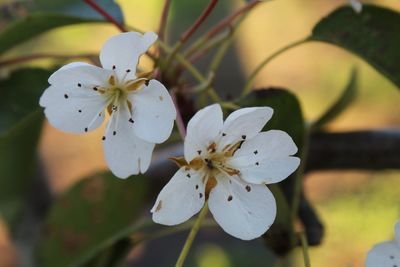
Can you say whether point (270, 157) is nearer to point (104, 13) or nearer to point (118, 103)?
point (118, 103)

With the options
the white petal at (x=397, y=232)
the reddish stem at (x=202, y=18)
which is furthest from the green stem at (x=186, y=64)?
the white petal at (x=397, y=232)

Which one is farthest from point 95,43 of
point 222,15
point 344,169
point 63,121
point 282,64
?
point 63,121

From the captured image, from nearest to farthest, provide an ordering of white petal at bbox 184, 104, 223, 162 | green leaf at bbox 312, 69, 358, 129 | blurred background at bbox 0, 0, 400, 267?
white petal at bbox 184, 104, 223, 162, green leaf at bbox 312, 69, 358, 129, blurred background at bbox 0, 0, 400, 267

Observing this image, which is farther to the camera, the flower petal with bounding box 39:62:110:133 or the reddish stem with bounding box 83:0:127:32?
the reddish stem with bounding box 83:0:127:32

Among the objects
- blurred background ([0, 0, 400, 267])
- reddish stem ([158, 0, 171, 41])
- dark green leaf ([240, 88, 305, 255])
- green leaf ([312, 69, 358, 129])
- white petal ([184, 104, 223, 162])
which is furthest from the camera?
blurred background ([0, 0, 400, 267])

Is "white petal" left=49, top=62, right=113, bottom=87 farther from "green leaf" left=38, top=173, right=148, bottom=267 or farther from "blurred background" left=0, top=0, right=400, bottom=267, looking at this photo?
"blurred background" left=0, top=0, right=400, bottom=267

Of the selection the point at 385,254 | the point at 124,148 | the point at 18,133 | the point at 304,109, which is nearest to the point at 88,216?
the point at 18,133

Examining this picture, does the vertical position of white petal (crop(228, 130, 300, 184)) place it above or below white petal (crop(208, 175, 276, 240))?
above

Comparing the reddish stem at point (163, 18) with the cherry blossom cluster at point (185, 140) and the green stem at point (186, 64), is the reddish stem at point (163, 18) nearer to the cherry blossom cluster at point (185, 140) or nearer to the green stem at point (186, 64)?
the green stem at point (186, 64)

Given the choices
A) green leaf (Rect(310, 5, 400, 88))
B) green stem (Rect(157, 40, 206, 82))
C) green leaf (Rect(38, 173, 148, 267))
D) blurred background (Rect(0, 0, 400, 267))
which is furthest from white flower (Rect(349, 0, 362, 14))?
blurred background (Rect(0, 0, 400, 267))
